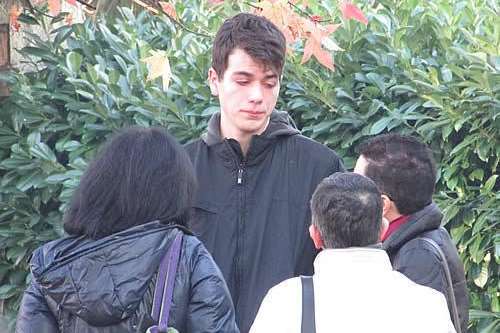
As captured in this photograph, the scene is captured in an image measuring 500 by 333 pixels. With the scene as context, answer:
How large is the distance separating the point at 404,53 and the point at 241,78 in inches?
66.8

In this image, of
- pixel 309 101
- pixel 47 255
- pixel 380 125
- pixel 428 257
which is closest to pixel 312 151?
pixel 428 257

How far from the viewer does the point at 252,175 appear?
3627mm

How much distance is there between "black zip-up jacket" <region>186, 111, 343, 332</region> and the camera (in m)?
3.51

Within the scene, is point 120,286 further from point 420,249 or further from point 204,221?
point 420,249

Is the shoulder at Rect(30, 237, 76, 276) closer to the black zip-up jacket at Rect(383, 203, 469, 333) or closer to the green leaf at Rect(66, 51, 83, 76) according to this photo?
the black zip-up jacket at Rect(383, 203, 469, 333)

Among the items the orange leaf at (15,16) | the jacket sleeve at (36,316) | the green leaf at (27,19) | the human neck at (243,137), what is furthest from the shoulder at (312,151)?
the green leaf at (27,19)

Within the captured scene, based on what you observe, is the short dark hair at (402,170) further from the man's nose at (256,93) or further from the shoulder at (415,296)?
the shoulder at (415,296)

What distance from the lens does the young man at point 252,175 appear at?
Result: 3.52 metres

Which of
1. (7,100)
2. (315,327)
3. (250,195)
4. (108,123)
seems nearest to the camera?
(315,327)

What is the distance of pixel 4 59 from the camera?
6.61 m

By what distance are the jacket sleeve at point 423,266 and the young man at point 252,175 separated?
339mm

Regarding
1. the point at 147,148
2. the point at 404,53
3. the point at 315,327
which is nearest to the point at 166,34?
the point at 404,53

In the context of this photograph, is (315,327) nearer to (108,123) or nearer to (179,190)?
(179,190)

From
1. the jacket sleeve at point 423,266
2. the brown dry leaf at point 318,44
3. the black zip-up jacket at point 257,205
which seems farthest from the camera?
the brown dry leaf at point 318,44
